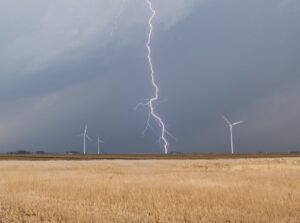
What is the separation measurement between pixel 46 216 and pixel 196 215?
14.8 ft

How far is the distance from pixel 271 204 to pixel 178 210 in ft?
11.8

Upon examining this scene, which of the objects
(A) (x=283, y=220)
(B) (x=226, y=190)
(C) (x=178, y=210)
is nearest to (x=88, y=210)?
(C) (x=178, y=210)

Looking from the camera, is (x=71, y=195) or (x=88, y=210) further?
(x=71, y=195)

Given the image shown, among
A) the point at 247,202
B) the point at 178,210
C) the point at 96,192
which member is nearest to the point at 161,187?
the point at 96,192

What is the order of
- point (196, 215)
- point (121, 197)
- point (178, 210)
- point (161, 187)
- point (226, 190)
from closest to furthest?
point (196, 215), point (178, 210), point (121, 197), point (226, 190), point (161, 187)

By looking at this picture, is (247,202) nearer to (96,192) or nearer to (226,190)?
(226,190)

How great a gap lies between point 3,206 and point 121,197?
18.1 ft

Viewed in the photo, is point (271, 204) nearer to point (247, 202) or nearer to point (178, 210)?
point (247, 202)

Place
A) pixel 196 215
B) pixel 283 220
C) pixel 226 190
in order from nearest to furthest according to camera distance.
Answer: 1. pixel 283 220
2. pixel 196 215
3. pixel 226 190

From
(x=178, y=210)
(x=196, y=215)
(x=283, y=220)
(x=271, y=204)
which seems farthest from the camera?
(x=271, y=204)

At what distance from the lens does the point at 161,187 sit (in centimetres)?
2933

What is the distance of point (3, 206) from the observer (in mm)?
20906

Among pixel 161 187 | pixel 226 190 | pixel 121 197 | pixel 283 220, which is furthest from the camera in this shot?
pixel 161 187

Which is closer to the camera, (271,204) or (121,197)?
(271,204)
